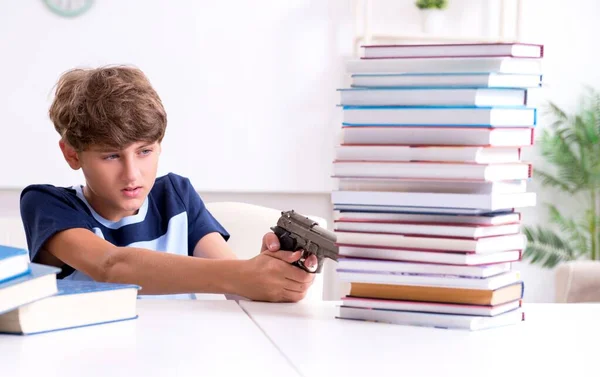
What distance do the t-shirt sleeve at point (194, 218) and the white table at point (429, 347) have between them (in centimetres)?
63

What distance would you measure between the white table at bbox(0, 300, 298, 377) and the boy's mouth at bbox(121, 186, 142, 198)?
1.57ft

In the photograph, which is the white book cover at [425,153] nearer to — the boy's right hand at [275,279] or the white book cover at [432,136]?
the white book cover at [432,136]

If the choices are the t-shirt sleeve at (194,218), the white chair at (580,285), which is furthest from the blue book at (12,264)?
the white chair at (580,285)

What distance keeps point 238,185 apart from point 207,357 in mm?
3410

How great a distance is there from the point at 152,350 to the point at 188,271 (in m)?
0.50

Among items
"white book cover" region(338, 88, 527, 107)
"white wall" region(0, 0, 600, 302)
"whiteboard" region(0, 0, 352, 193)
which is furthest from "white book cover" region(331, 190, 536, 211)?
"white wall" region(0, 0, 600, 302)

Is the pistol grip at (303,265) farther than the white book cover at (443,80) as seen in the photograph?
Yes

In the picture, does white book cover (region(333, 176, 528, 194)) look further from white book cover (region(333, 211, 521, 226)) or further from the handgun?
the handgun

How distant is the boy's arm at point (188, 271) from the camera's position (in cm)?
150

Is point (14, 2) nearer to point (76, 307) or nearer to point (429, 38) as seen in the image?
point (429, 38)

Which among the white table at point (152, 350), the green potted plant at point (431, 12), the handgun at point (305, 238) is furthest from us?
the green potted plant at point (431, 12)

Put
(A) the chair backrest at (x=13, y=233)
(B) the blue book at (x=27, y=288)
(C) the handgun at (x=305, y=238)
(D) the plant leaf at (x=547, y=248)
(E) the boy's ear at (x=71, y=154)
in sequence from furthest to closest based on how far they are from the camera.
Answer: (D) the plant leaf at (x=547, y=248)
(A) the chair backrest at (x=13, y=233)
(E) the boy's ear at (x=71, y=154)
(C) the handgun at (x=305, y=238)
(B) the blue book at (x=27, y=288)

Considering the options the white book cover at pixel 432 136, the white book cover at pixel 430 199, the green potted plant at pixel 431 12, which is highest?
the green potted plant at pixel 431 12

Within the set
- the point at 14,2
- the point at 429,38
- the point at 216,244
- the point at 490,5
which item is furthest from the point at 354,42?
the point at 216,244
